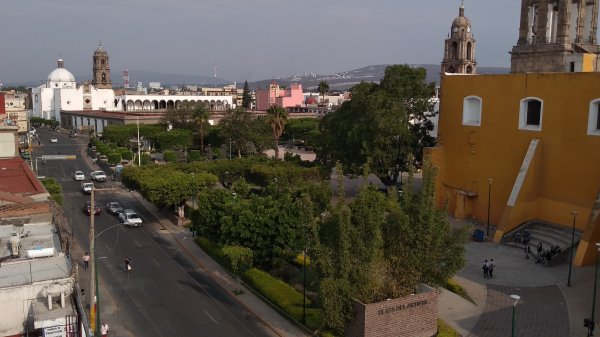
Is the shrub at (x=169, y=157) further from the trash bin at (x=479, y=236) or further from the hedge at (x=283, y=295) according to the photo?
the hedge at (x=283, y=295)

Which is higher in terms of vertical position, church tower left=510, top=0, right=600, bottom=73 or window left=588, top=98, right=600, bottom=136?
church tower left=510, top=0, right=600, bottom=73

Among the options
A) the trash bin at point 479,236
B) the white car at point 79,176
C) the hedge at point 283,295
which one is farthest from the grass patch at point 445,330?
the white car at point 79,176

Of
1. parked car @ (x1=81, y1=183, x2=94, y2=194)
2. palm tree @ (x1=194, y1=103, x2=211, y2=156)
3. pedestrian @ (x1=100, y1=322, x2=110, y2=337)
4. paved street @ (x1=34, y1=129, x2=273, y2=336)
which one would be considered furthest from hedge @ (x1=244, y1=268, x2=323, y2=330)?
palm tree @ (x1=194, y1=103, x2=211, y2=156)

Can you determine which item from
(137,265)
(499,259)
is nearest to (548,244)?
(499,259)

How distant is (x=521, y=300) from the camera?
82.4ft

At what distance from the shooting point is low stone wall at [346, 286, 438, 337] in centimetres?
1888

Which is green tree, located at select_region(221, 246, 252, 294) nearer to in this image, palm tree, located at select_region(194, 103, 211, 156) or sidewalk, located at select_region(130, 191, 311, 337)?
sidewalk, located at select_region(130, 191, 311, 337)

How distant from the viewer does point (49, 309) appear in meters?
16.7

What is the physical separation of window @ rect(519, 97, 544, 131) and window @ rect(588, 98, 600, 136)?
3499 mm

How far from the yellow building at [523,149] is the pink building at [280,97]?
289ft

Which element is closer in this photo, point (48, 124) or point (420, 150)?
point (420, 150)

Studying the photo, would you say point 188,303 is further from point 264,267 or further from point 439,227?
point 439,227

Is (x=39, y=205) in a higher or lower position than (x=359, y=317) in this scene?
higher

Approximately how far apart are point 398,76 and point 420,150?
6027 millimetres
